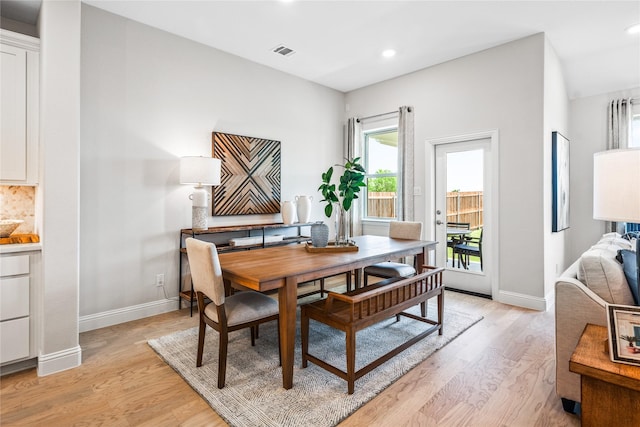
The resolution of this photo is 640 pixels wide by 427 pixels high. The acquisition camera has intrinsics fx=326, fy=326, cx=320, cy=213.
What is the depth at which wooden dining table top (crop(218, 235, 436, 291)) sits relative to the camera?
1.90 m

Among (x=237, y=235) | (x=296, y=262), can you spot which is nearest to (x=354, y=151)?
(x=237, y=235)

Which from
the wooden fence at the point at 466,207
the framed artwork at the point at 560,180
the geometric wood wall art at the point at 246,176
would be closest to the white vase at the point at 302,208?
the geometric wood wall art at the point at 246,176

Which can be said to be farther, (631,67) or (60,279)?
(631,67)

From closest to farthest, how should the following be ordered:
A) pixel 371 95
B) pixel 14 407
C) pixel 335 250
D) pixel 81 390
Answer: pixel 14 407
pixel 81 390
pixel 335 250
pixel 371 95

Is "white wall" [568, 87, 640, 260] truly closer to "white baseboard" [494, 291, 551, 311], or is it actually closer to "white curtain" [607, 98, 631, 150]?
"white curtain" [607, 98, 631, 150]

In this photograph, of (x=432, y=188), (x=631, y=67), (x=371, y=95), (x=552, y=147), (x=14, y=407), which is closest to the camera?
(x=14, y=407)

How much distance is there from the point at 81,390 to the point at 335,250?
191cm

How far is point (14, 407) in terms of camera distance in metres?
1.86

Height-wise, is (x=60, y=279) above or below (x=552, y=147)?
below

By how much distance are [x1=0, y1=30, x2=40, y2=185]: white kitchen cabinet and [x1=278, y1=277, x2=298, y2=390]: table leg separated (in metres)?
2.11

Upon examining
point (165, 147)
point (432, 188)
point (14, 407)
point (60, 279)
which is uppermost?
point (165, 147)

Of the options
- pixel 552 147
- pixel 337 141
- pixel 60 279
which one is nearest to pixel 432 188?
pixel 552 147

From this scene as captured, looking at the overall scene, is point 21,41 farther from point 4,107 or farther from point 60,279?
point 60,279

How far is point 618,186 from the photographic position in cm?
141
